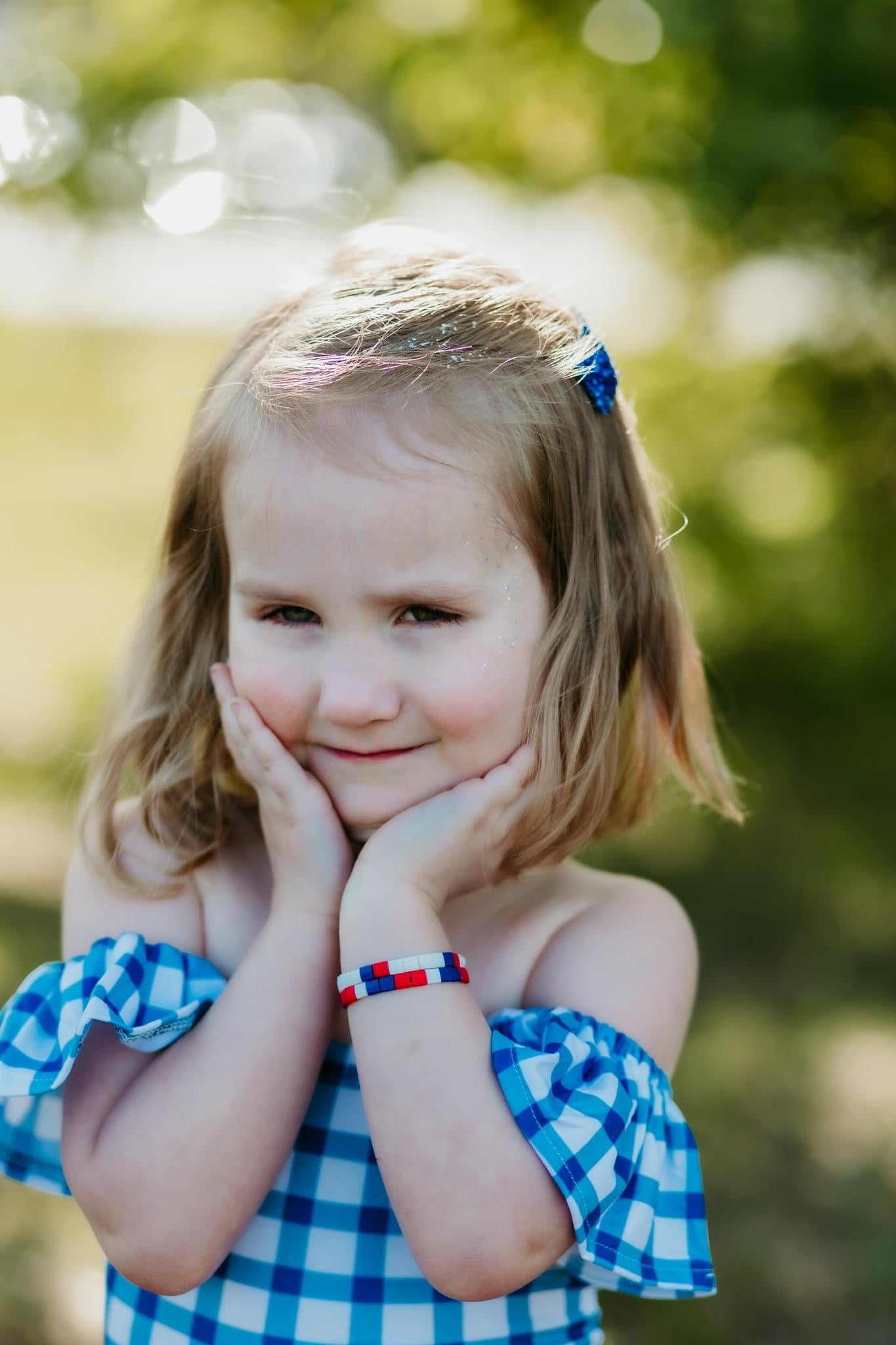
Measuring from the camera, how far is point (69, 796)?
6086 mm

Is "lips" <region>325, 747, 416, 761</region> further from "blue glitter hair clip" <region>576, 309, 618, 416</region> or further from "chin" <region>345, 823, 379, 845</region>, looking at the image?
"blue glitter hair clip" <region>576, 309, 618, 416</region>

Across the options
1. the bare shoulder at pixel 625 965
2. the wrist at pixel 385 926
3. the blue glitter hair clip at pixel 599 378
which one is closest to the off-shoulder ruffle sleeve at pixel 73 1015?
the wrist at pixel 385 926

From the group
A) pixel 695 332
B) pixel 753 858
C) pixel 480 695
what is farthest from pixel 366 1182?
pixel 695 332

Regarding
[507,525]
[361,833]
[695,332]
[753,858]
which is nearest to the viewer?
[507,525]

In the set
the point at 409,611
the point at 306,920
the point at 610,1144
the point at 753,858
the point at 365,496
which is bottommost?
the point at 753,858

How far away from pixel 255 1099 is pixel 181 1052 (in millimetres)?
125

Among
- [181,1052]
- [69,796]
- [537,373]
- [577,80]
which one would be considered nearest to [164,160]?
[577,80]

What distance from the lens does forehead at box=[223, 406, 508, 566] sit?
1.62m

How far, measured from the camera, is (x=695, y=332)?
592 cm

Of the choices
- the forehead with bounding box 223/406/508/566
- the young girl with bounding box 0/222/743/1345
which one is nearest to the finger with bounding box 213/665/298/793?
the young girl with bounding box 0/222/743/1345

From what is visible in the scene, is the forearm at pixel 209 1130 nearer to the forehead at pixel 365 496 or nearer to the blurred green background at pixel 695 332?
the forehead at pixel 365 496

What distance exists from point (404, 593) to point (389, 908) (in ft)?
1.32

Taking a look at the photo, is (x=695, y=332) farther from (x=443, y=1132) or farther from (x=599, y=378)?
(x=443, y=1132)

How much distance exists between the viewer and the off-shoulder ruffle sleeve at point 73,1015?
1.65 meters
